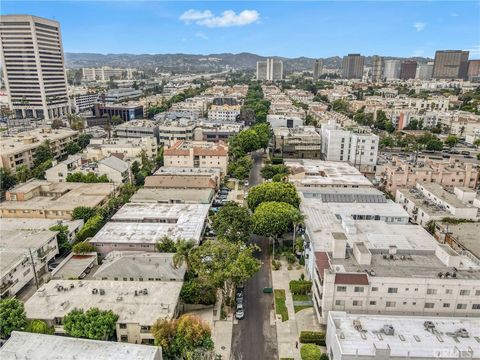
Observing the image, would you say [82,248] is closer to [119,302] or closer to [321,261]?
[119,302]

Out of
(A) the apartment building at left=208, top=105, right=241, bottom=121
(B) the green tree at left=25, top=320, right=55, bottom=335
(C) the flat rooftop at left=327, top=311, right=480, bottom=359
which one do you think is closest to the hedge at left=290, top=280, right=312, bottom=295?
(C) the flat rooftop at left=327, top=311, right=480, bottom=359

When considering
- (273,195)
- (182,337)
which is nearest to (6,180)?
(273,195)

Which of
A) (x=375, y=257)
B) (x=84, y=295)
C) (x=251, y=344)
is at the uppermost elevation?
(x=375, y=257)

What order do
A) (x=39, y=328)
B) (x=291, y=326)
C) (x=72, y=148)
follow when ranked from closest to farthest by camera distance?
(x=39, y=328) → (x=291, y=326) → (x=72, y=148)

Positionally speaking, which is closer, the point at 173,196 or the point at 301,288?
the point at 301,288

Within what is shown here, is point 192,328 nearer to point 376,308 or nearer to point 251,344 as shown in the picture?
point 251,344

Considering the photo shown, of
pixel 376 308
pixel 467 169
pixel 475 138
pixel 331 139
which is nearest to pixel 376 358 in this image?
pixel 376 308
